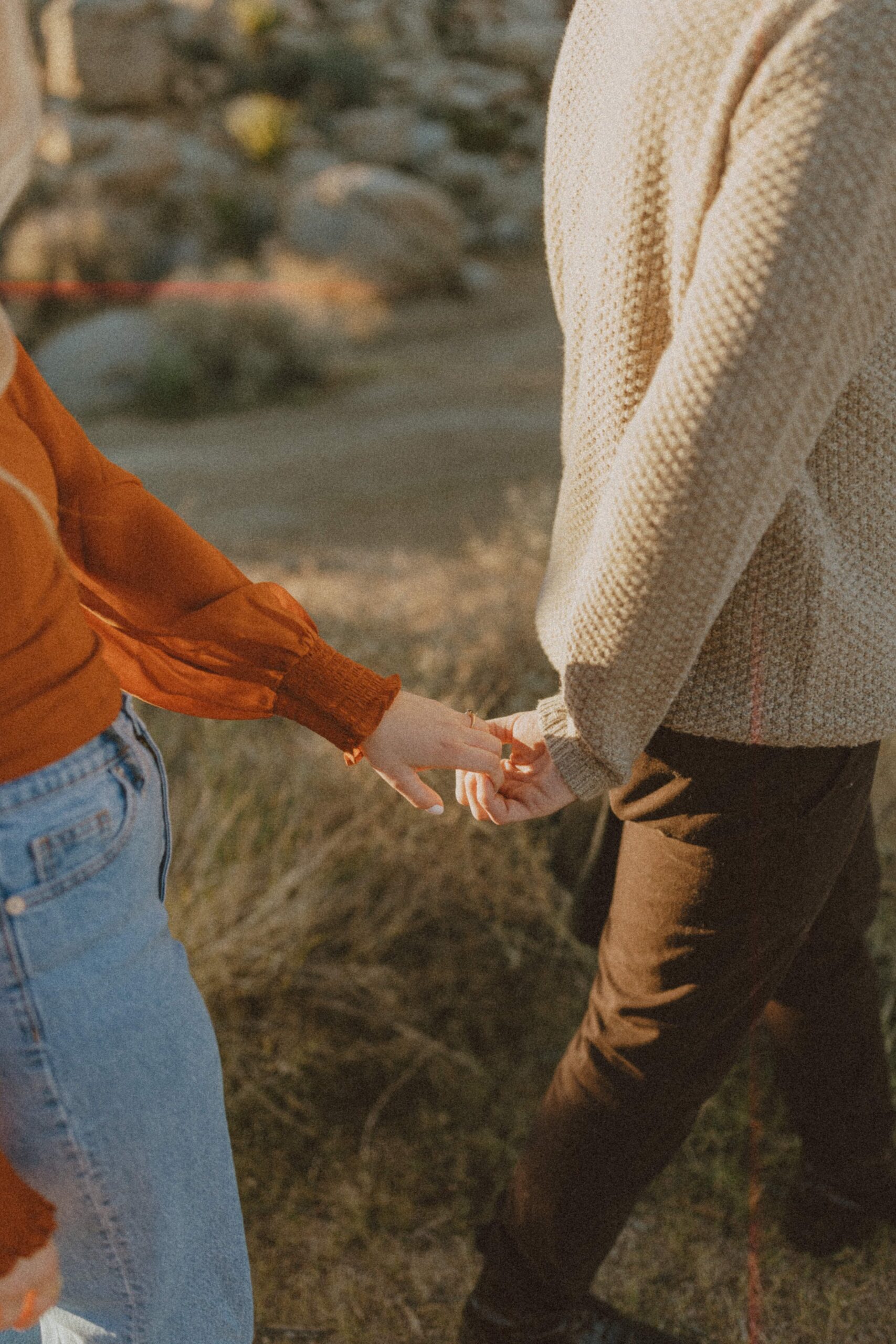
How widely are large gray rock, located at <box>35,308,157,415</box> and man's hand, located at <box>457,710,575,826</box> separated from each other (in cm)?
891

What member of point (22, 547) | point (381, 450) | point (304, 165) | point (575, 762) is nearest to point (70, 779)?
point (22, 547)

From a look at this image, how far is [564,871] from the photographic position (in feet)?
5.57

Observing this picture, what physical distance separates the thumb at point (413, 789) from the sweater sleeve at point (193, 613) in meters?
0.06

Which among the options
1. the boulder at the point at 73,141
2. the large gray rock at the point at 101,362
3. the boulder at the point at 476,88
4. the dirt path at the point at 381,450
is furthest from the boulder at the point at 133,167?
the dirt path at the point at 381,450

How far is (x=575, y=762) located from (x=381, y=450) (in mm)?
6922

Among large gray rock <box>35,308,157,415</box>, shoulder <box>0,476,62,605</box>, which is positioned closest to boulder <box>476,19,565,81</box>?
large gray rock <box>35,308,157,415</box>

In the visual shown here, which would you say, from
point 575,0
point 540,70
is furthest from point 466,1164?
point 540,70

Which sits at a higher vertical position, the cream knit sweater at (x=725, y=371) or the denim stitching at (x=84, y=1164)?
the cream knit sweater at (x=725, y=371)

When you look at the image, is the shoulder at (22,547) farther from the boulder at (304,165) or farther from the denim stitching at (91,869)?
the boulder at (304,165)

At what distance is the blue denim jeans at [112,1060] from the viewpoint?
2.89ft

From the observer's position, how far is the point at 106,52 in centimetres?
1934

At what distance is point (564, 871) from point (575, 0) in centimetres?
111

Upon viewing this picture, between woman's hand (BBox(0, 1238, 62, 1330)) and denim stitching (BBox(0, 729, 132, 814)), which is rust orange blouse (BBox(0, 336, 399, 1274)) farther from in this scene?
woman's hand (BBox(0, 1238, 62, 1330))

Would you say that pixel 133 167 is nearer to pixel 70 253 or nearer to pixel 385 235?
pixel 70 253
